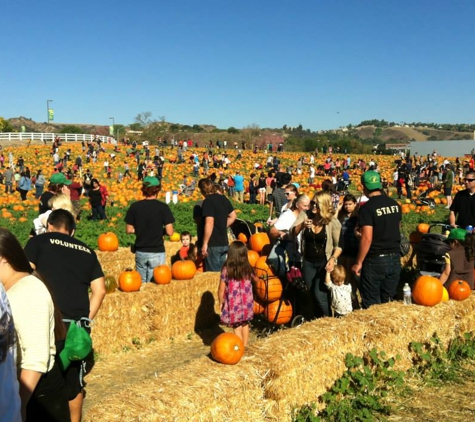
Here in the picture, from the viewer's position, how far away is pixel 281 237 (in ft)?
26.4

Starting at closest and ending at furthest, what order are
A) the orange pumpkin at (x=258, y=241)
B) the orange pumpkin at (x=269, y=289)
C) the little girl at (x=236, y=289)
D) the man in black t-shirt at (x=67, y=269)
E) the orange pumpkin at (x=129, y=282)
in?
the man in black t-shirt at (x=67, y=269)
the little girl at (x=236, y=289)
the orange pumpkin at (x=269, y=289)
the orange pumpkin at (x=129, y=282)
the orange pumpkin at (x=258, y=241)

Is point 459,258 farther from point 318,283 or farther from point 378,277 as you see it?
point 318,283

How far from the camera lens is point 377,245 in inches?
262

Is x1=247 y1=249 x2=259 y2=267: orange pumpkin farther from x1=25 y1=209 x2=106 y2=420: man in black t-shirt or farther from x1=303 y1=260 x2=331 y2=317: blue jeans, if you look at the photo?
x1=25 y1=209 x2=106 y2=420: man in black t-shirt

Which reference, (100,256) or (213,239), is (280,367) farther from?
(100,256)

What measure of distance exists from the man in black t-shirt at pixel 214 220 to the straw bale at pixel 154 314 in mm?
586

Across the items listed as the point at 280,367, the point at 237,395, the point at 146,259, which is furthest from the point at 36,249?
the point at 146,259

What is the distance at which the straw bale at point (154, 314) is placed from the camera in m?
7.45

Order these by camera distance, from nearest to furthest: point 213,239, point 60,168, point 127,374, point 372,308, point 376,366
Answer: point 376,366, point 372,308, point 127,374, point 213,239, point 60,168

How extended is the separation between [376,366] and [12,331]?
4575 mm

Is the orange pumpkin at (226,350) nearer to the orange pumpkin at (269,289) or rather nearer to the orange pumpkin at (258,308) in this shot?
the orange pumpkin at (269,289)

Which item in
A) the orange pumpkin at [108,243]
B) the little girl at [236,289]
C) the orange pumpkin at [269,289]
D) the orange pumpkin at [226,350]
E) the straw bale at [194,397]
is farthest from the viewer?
the orange pumpkin at [108,243]

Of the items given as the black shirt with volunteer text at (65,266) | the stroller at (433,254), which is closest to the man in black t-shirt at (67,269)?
the black shirt with volunteer text at (65,266)

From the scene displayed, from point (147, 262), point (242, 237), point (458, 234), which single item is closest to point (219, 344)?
point (147, 262)
